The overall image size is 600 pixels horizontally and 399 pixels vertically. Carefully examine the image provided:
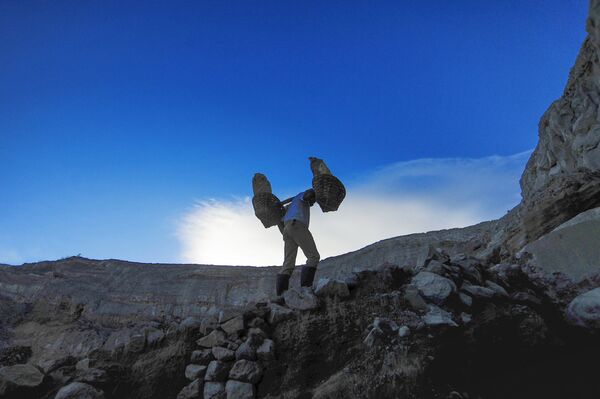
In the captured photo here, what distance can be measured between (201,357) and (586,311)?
287 centimetres

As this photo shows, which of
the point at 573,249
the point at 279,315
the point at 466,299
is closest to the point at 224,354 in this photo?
the point at 279,315

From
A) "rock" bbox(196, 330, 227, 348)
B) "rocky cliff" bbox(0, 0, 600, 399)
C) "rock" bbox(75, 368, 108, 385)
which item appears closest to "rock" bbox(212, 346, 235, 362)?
"rocky cliff" bbox(0, 0, 600, 399)

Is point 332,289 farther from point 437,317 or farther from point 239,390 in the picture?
point 239,390

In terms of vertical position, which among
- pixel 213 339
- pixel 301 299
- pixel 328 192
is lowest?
pixel 213 339

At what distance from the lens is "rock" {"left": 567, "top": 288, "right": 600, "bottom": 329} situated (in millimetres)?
3281

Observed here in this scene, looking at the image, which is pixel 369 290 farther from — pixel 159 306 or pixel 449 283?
pixel 159 306

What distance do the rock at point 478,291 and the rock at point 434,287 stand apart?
0.51 ft

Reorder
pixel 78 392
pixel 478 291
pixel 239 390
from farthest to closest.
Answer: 1. pixel 478 291
2. pixel 78 392
3. pixel 239 390

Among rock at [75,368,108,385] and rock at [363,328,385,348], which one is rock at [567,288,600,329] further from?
rock at [75,368,108,385]

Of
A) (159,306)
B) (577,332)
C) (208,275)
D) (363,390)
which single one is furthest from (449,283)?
(208,275)

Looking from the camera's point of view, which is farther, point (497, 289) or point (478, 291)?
point (497, 289)

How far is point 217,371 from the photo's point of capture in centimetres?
327

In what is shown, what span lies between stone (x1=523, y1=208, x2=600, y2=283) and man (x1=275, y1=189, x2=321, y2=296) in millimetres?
2334

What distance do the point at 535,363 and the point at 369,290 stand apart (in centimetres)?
130
